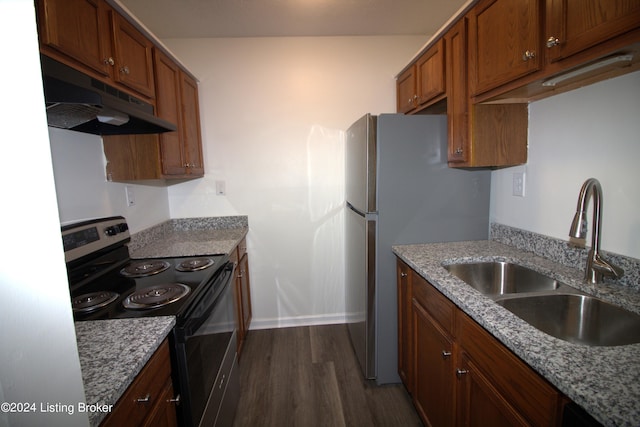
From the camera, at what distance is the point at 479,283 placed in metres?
1.58

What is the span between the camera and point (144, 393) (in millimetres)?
830

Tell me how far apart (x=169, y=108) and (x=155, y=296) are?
1359mm

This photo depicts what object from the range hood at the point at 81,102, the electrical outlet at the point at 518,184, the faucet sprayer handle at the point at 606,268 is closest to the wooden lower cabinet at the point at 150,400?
the range hood at the point at 81,102

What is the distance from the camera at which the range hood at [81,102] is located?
0.90 m

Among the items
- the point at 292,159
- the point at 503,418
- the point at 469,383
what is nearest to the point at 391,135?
the point at 292,159

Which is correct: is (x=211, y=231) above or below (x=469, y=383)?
above

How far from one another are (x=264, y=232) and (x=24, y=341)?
231 cm

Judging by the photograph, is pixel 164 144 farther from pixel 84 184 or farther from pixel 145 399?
pixel 145 399

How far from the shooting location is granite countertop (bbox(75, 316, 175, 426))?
66cm

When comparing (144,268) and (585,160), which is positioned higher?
(585,160)

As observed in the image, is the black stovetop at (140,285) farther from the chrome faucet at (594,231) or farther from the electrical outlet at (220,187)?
the chrome faucet at (594,231)

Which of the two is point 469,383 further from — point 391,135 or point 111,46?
point 111,46

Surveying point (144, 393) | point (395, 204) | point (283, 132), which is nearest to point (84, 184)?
point (144, 393)

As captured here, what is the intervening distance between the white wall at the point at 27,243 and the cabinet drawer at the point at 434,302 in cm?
120
